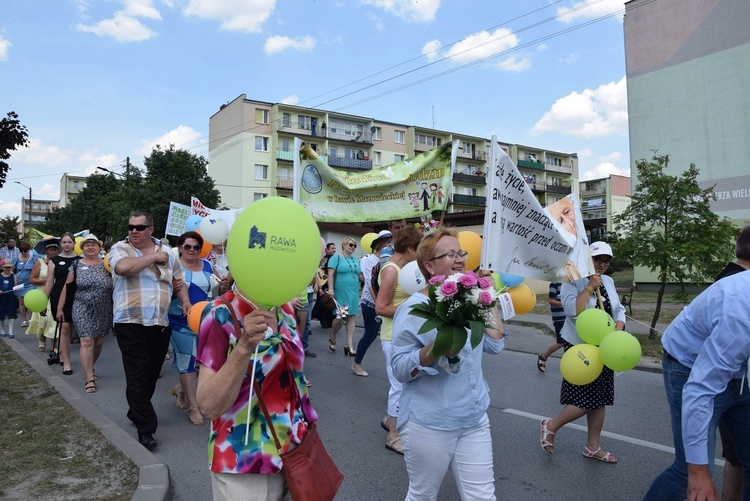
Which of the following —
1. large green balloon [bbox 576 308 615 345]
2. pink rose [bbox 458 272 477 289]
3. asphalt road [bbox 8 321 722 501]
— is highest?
pink rose [bbox 458 272 477 289]

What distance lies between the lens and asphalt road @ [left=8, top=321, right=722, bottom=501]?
13.9 ft

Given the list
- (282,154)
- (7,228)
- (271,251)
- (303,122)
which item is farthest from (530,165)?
(271,251)

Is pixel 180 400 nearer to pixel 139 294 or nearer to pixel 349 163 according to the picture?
pixel 139 294

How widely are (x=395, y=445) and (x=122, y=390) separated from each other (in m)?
4.11

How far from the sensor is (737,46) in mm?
23516

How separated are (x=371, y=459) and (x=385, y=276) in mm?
1605

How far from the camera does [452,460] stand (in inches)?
115

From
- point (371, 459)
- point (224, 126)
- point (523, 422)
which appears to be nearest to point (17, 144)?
point (371, 459)

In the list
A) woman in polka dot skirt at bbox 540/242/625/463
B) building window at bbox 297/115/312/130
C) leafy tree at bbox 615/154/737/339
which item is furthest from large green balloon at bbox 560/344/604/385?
building window at bbox 297/115/312/130

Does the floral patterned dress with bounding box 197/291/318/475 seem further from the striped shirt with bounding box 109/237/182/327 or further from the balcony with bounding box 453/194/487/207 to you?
the balcony with bounding box 453/194/487/207

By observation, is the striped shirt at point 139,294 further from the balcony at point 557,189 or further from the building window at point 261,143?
the balcony at point 557,189

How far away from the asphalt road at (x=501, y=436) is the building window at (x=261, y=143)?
47178 millimetres

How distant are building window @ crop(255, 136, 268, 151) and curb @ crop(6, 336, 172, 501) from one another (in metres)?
48.6

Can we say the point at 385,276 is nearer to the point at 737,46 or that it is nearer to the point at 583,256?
the point at 583,256
